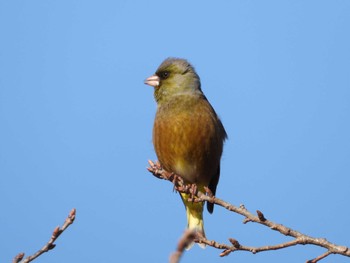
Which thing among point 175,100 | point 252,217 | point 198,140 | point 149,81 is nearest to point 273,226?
point 252,217

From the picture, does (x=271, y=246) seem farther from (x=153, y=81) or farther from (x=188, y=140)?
(x=153, y=81)

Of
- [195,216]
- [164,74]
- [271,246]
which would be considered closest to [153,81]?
[164,74]

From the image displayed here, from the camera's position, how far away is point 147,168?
5078mm

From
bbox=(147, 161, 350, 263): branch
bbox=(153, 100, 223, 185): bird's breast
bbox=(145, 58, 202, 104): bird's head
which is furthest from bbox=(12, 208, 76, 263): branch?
bbox=(145, 58, 202, 104): bird's head

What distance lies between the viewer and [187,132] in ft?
18.8

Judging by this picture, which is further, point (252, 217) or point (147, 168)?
point (147, 168)

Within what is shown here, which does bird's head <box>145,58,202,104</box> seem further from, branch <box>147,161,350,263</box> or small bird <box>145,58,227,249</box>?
branch <box>147,161,350,263</box>

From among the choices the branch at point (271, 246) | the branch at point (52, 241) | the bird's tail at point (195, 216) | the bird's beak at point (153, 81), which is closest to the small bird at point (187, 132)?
the bird's beak at point (153, 81)

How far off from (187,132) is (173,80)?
1003mm

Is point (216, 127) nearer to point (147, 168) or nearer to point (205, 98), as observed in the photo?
point (205, 98)

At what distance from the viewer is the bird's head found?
21.0 feet

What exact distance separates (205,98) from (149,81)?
2.45 ft

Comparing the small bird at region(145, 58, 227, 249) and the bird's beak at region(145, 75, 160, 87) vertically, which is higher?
the bird's beak at region(145, 75, 160, 87)

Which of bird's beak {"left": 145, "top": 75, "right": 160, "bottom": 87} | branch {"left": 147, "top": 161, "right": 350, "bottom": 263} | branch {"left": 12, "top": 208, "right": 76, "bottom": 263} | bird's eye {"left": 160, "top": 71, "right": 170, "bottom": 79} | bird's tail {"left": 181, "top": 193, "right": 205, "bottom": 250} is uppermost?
bird's eye {"left": 160, "top": 71, "right": 170, "bottom": 79}
